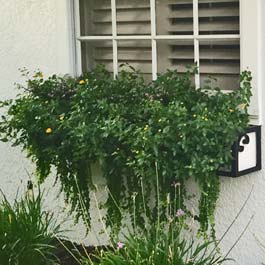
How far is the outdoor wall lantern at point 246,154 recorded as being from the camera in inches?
209

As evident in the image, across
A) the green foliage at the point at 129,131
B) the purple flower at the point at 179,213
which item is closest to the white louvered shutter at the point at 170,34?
the green foliage at the point at 129,131

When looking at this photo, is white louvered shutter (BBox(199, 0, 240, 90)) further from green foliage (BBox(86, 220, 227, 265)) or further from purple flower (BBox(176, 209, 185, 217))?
green foliage (BBox(86, 220, 227, 265))

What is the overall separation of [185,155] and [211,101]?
1.42 feet

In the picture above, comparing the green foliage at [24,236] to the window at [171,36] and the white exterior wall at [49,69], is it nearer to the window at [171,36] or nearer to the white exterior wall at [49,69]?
the white exterior wall at [49,69]

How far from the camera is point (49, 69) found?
6.79 meters

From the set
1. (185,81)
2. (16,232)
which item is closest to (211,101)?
(185,81)

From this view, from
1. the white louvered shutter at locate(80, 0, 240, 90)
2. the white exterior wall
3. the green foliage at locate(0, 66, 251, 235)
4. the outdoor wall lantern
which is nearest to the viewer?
the green foliage at locate(0, 66, 251, 235)

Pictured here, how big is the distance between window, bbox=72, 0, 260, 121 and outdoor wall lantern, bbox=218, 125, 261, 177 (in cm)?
16

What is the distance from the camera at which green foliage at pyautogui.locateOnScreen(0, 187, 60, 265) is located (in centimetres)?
576

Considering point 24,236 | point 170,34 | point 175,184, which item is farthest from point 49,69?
point 175,184

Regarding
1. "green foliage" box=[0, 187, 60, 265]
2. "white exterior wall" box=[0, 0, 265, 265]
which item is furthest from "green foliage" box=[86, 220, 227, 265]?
"green foliage" box=[0, 187, 60, 265]

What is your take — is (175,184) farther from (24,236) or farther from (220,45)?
(24,236)

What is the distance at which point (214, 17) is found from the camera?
18.8 ft

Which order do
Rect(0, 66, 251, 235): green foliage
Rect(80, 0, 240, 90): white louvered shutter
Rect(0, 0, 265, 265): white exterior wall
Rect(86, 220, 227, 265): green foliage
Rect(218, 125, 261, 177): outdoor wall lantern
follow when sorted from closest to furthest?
Rect(86, 220, 227, 265): green foliage < Rect(0, 66, 251, 235): green foliage < Rect(218, 125, 261, 177): outdoor wall lantern < Rect(0, 0, 265, 265): white exterior wall < Rect(80, 0, 240, 90): white louvered shutter
